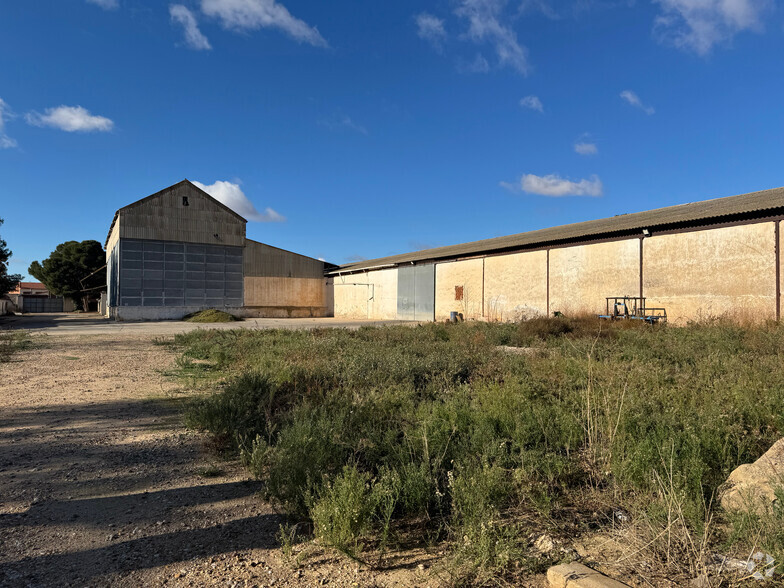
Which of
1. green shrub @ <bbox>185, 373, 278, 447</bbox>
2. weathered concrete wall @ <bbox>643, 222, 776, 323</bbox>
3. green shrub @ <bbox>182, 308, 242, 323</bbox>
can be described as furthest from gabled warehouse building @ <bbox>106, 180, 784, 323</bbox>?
green shrub @ <bbox>185, 373, 278, 447</bbox>

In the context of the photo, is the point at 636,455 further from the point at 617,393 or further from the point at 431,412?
the point at 431,412

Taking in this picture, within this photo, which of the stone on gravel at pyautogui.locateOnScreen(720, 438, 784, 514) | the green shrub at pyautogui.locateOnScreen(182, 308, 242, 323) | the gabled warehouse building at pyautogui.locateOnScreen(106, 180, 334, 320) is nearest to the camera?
the stone on gravel at pyautogui.locateOnScreen(720, 438, 784, 514)

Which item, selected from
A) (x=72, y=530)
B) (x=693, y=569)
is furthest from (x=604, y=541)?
(x=72, y=530)

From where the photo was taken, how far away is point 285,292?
39281 millimetres

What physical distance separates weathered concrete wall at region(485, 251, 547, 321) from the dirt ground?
Result: 60.7 ft

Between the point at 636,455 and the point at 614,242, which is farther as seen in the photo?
the point at 614,242

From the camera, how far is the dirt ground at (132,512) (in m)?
2.72

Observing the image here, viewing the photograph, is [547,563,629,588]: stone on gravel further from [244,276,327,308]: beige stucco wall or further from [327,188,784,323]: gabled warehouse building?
[244,276,327,308]: beige stucco wall

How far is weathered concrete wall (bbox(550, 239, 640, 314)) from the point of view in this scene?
1869 centimetres

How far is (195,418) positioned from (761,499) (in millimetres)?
5005

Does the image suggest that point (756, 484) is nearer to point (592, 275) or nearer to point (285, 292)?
point (592, 275)

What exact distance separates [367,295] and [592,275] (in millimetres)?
19384

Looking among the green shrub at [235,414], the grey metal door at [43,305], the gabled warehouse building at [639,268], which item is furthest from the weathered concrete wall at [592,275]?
the grey metal door at [43,305]

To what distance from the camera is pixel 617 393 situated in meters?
4.94
